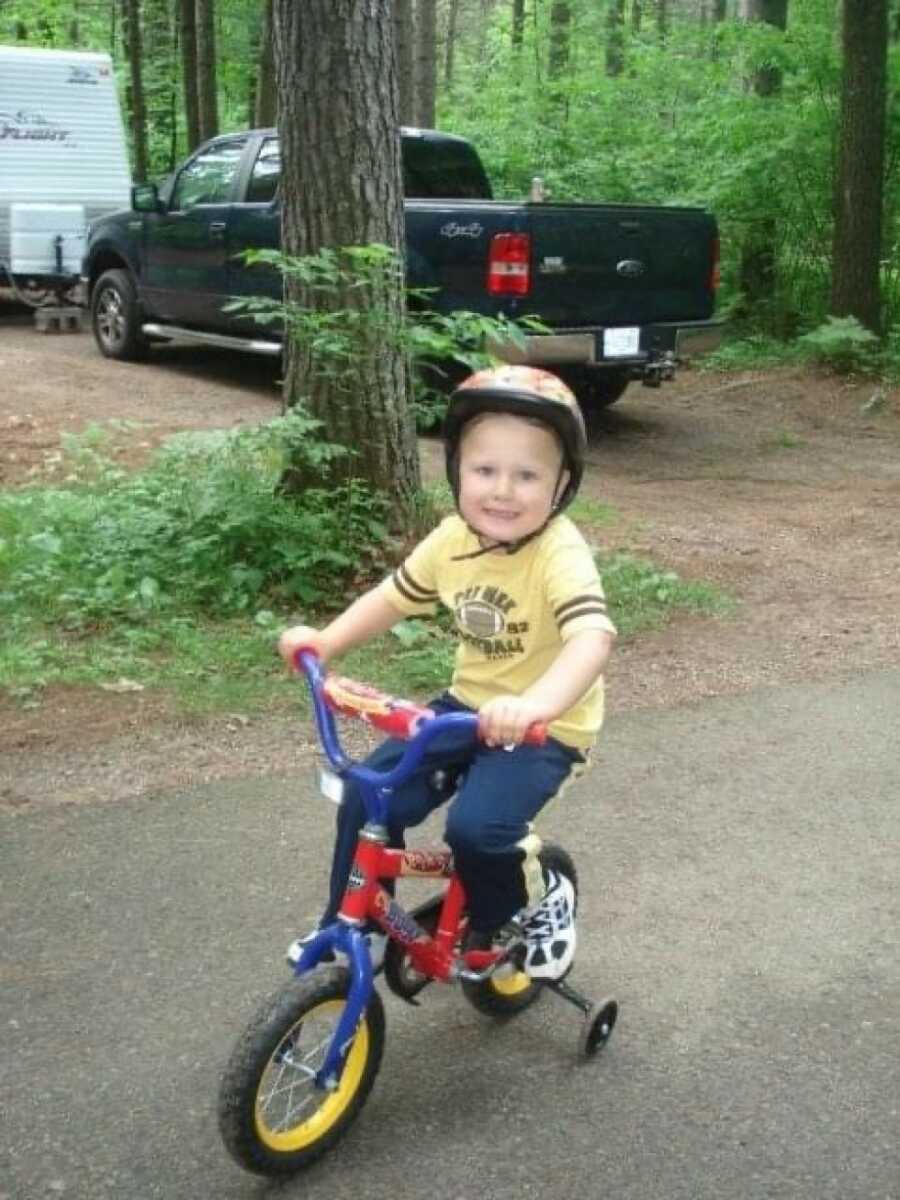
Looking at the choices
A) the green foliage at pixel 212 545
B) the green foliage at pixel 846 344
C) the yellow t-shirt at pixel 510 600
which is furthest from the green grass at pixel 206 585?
the green foliage at pixel 846 344

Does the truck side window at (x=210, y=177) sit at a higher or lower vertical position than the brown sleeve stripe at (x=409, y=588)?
higher

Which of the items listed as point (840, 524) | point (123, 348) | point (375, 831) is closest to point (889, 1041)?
point (375, 831)

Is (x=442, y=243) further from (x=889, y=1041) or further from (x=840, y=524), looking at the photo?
(x=889, y=1041)

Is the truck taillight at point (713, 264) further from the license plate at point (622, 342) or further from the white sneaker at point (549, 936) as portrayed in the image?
the white sneaker at point (549, 936)

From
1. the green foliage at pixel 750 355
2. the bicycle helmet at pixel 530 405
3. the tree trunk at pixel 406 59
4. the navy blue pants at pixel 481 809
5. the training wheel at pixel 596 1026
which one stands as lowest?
the training wheel at pixel 596 1026

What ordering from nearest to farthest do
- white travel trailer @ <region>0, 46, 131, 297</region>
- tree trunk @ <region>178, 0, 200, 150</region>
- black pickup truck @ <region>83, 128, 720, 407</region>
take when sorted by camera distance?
black pickup truck @ <region>83, 128, 720, 407</region>
white travel trailer @ <region>0, 46, 131, 297</region>
tree trunk @ <region>178, 0, 200, 150</region>

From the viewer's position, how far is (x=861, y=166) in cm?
1298

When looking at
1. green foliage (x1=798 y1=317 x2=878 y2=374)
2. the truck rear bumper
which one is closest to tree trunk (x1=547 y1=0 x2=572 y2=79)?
green foliage (x1=798 y1=317 x2=878 y2=374)

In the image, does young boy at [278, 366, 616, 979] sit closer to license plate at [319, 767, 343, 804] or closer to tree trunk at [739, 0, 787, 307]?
license plate at [319, 767, 343, 804]

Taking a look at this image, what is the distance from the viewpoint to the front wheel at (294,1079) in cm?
272

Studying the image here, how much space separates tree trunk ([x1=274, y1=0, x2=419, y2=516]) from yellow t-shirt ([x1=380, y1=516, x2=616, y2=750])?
344cm

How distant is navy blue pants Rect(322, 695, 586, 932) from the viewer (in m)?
2.95

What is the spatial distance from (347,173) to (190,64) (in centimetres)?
1793

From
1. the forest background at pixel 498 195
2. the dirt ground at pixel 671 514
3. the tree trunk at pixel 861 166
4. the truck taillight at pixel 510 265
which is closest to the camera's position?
the dirt ground at pixel 671 514
